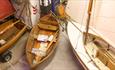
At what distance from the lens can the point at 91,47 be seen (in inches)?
84.3

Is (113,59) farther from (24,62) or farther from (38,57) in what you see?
(24,62)

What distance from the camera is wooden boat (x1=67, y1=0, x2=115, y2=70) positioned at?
6.27 feet

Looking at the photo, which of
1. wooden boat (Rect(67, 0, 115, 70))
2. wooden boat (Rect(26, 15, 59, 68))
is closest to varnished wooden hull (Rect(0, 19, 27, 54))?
wooden boat (Rect(26, 15, 59, 68))

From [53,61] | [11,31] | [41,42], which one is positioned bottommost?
[53,61]

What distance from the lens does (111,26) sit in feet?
6.63

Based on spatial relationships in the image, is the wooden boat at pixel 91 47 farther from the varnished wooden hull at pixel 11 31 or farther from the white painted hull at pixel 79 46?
the varnished wooden hull at pixel 11 31

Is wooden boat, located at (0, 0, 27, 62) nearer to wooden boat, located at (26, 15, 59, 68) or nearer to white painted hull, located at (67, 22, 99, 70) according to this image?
wooden boat, located at (26, 15, 59, 68)

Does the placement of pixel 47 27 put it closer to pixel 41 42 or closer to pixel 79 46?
pixel 41 42

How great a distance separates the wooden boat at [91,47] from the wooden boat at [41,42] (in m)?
0.26

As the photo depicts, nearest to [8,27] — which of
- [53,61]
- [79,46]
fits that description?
[53,61]

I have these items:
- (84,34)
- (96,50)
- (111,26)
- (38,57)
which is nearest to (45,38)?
(38,57)

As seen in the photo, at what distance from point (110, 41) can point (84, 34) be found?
36cm

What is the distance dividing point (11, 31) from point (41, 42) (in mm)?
506

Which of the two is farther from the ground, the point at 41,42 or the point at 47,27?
the point at 47,27
